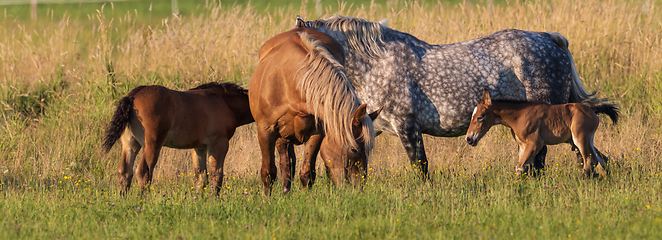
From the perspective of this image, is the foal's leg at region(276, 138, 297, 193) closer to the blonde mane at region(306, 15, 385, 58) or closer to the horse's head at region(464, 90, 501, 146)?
the blonde mane at region(306, 15, 385, 58)

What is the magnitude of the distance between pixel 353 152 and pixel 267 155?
3.73ft

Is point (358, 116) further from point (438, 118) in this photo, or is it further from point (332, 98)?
point (438, 118)

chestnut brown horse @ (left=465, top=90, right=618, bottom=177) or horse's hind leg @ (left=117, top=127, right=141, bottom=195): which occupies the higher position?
chestnut brown horse @ (left=465, top=90, right=618, bottom=177)

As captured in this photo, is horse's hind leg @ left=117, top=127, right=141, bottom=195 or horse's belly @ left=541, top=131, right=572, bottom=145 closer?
horse's hind leg @ left=117, top=127, right=141, bottom=195

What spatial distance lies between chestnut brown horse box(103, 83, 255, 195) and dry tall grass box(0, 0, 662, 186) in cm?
112

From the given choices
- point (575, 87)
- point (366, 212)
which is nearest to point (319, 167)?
point (366, 212)

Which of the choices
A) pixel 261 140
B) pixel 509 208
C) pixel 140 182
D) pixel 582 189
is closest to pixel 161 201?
pixel 140 182

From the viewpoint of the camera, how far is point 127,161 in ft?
19.1

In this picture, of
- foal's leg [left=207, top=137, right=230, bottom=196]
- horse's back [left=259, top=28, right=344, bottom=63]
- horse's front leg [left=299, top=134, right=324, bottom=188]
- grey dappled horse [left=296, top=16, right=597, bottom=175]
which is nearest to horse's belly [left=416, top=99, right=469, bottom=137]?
grey dappled horse [left=296, top=16, right=597, bottom=175]

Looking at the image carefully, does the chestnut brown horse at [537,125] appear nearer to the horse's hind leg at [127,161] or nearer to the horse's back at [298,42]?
the horse's back at [298,42]

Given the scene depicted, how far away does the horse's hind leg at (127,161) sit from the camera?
18.9 feet

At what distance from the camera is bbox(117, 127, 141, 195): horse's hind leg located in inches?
227

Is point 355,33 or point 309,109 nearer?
point 309,109

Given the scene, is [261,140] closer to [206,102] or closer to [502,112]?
[206,102]
